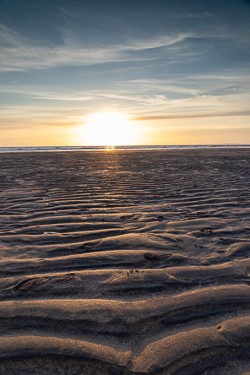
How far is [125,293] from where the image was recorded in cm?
209

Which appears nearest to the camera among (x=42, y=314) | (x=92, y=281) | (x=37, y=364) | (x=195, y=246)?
(x=37, y=364)

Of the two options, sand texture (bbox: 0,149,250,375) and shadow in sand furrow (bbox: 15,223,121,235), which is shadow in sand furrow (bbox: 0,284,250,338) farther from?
shadow in sand furrow (bbox: 15,223,121,235)

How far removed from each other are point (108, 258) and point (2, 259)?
1.22 metres

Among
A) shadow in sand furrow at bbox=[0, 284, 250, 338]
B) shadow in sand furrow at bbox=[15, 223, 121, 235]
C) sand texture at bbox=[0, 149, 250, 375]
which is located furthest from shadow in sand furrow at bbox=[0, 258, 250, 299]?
shadow in sand furrow at bbox=[15, 223, 121, 235]

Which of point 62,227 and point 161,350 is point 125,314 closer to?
point 161,350

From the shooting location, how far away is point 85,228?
3619mm

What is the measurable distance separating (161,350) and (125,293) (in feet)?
2.05

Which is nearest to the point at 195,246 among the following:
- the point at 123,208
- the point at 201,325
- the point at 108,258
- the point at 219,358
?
the point at 108,258

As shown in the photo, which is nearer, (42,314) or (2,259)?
(42,314)

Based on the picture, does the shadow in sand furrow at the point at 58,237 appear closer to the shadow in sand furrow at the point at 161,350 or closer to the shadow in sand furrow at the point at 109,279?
the shadow in sand furrow at the point at 109,279

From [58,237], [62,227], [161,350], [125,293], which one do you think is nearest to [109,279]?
[125,293]

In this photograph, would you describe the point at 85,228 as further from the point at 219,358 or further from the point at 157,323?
the point at 219,358

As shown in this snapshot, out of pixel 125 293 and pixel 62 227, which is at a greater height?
pixel 62 227

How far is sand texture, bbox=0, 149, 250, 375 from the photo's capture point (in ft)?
4.85
